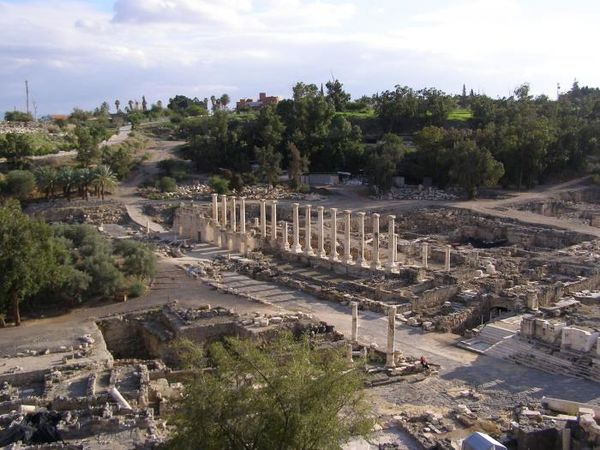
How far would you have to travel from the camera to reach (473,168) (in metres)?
56.8

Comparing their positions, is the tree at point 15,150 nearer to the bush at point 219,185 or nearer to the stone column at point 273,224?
the bush at point 219,185

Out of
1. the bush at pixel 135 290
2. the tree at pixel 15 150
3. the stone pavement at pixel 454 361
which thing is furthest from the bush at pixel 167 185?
the bush at pixel 135 290

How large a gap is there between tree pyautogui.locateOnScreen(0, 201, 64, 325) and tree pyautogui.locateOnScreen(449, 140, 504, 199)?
37.9 metres

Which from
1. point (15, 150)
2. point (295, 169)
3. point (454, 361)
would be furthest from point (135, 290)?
point (15, 150)

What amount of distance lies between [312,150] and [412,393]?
50.4 metres

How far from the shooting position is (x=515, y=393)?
2152 centimetres

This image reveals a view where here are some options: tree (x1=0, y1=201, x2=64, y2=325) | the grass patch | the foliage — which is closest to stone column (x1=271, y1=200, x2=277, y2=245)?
tree (x1=0, y1=201, x2=64, y2=325)

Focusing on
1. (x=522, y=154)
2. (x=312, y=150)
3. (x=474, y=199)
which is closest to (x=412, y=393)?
(x=474, y=199)

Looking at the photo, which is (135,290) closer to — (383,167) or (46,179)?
(46,179)

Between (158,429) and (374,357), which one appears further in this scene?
(374,357)

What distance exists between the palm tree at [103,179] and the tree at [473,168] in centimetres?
2962

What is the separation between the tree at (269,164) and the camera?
205 ft

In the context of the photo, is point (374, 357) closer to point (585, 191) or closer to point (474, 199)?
point (474, 199)

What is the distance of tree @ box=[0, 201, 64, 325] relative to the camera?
27.2 metres
